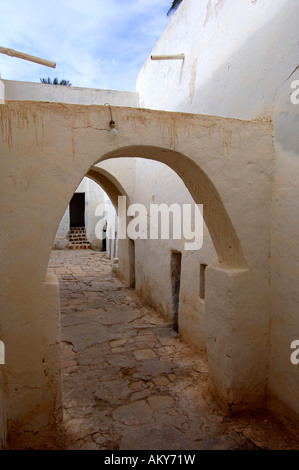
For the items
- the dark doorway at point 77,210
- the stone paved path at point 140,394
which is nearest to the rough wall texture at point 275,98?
the stone paved path at point 140,394

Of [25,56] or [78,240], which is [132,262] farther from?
[78,240]

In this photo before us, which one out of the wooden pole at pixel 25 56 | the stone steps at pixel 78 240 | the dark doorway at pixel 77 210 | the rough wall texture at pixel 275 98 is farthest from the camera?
the dark doorway at pixel 77 210

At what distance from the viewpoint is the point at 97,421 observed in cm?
328

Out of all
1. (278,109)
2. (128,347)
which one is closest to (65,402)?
(128,347)

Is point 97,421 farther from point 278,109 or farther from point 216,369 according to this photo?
point 278,109

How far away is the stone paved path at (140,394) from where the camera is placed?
299cm

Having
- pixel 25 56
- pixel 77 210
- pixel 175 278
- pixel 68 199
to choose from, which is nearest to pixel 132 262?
pixel 175 278

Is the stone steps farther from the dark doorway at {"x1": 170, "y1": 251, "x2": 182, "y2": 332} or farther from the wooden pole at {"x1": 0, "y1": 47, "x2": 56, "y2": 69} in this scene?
the wooden pole at {"x1": 0, "y1": 47, "x2": 56, "y2": 69}

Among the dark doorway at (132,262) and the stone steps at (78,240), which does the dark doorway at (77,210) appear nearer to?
the stone steps at (78,240)

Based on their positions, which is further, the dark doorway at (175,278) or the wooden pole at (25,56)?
the dark doorway at (175,278)

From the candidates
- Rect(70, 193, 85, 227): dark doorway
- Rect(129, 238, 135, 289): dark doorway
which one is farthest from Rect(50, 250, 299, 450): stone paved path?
Rect(70, 193, 85, 227): dark doorway

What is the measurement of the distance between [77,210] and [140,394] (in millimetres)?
19763

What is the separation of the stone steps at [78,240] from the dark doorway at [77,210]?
3.34 m

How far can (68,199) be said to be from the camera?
8.80 ft
